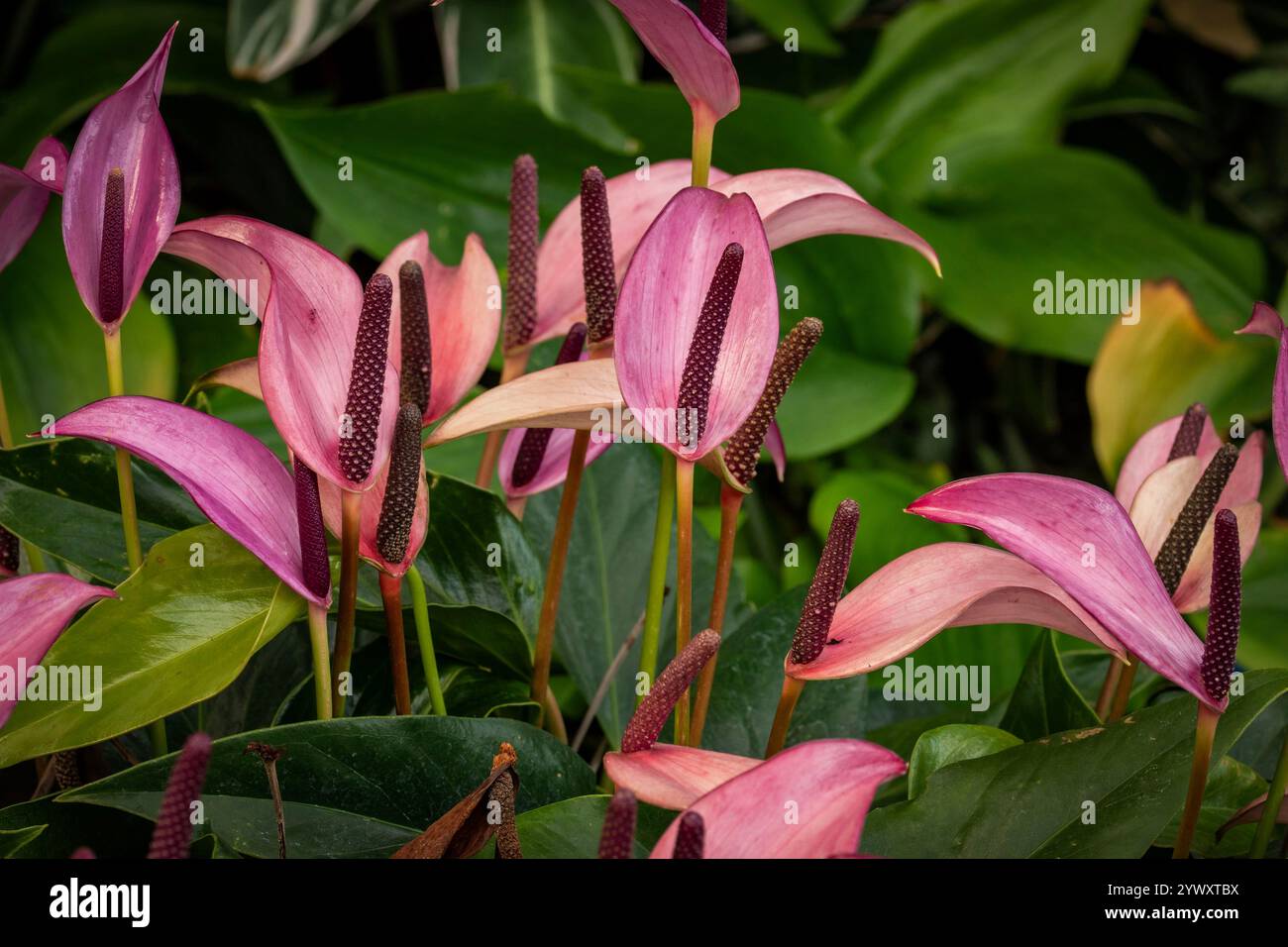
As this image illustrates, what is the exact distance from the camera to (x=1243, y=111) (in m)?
1.15

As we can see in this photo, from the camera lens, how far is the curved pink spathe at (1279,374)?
0.25 metres

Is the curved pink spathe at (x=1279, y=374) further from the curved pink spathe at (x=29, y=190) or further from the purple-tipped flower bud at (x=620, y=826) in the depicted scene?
the curved pink spathe at (x=29, y=190)

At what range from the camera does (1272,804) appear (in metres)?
0.26

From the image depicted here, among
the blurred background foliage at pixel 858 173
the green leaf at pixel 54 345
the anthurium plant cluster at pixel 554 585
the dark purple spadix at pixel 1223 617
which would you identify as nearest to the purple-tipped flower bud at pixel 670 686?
the anthurium plant cluster at pixel 554 585

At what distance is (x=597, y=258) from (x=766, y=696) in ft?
0.45

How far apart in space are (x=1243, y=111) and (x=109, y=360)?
1.19m

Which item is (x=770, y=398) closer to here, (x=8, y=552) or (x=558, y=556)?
(x=558, y=556)

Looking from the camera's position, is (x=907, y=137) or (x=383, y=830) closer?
(x=383, y=830)

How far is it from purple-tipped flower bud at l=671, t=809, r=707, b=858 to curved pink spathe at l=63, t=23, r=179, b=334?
18cm

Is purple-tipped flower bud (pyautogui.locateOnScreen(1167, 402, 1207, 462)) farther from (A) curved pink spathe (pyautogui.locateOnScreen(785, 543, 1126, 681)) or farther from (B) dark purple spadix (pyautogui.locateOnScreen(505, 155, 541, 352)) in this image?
(B) dark purple spadix (pyautogui.locateOnScreen(505, 155, 541, 352))

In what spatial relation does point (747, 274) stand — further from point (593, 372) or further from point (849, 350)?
point (849, 350)

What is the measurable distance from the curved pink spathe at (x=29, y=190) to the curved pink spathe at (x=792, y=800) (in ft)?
0.69

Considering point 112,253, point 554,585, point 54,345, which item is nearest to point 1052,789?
point 554,585
